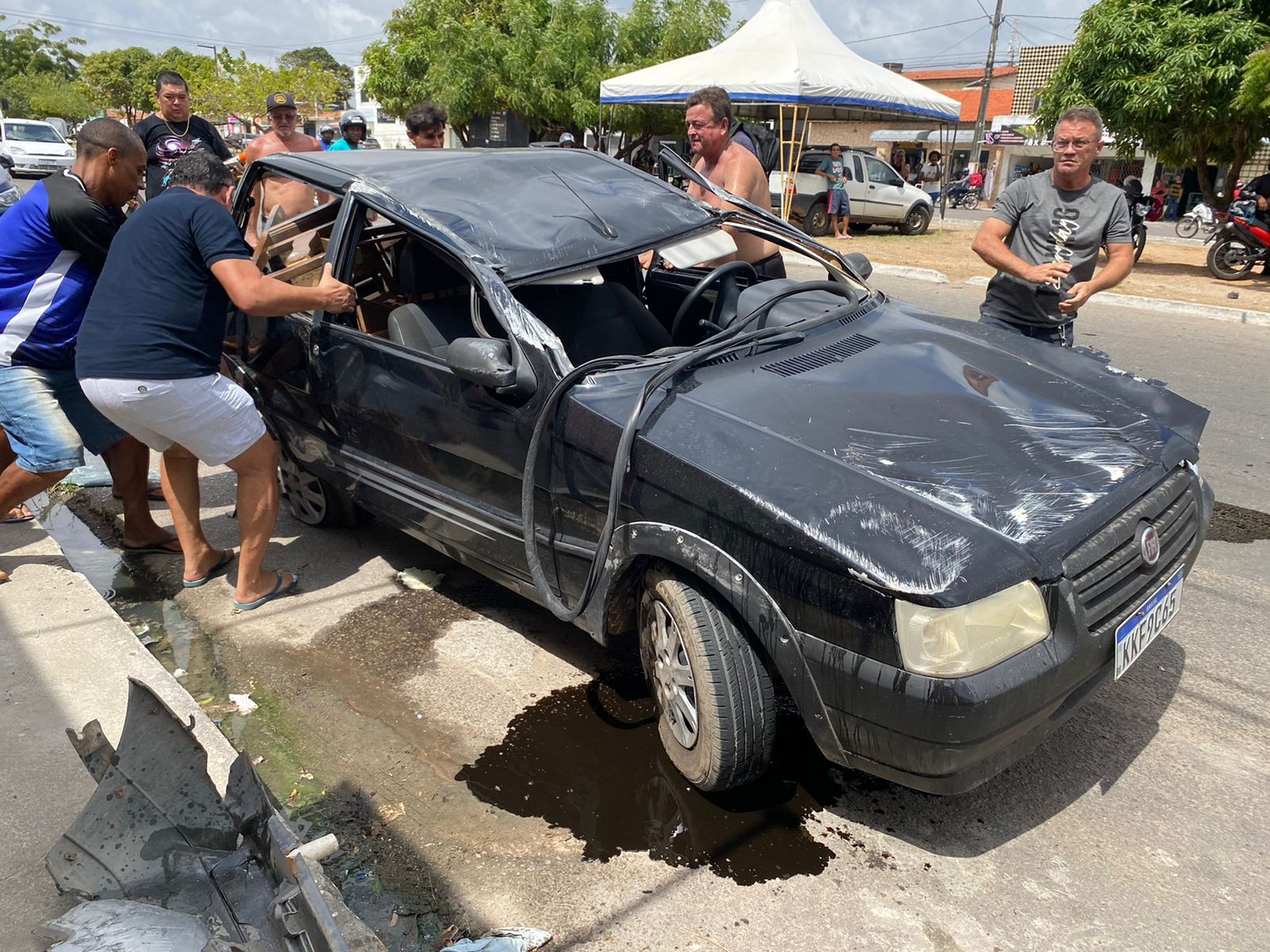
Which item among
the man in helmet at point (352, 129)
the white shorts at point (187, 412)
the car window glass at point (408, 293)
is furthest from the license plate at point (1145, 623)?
the man in helmet at point (352, 129)

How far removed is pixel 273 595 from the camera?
12.6 ft

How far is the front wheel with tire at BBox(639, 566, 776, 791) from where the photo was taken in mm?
2363

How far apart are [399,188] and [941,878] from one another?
9.23 feet

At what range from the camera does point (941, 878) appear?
2320 mm

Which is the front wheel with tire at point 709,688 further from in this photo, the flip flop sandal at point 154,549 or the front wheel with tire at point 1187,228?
the front wheel with tire at point 1187,228

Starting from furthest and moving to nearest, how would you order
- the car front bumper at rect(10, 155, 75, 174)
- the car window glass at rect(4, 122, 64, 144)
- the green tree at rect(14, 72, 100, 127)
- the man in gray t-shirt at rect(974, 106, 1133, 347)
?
the green tree at rect(14, 72, 100, 127) → the car window glass at rect(4, 122, 64, 144) → the car front bumper at rect(10, 155, 75, 174) → the man in gray t-shirt at rect(974, 106, 1133, 347)

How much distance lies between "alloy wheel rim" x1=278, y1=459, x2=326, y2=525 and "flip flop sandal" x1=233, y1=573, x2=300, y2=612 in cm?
48

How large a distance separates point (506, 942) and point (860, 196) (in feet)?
56.9

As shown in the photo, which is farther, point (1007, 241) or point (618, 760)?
point (1007, 241)

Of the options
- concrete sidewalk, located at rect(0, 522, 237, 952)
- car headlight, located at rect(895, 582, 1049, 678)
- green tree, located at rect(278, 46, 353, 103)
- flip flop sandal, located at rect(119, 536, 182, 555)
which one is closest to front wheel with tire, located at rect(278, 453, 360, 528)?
flip flop sandal, located at rect(119, 536, 182, 555)

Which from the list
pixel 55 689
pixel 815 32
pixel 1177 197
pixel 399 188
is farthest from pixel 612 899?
pixel 1177 197

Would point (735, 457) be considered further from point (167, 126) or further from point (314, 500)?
point (167, 126)

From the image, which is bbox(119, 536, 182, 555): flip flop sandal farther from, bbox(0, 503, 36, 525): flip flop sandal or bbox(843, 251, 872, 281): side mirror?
bbox(843, 251, 872, 281): side mirror

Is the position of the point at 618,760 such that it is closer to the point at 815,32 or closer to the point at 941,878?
the point at 941,878
